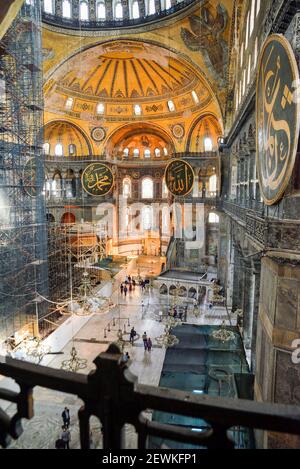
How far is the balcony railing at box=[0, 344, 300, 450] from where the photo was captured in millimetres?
1274

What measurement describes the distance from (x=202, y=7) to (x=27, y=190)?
11.5m

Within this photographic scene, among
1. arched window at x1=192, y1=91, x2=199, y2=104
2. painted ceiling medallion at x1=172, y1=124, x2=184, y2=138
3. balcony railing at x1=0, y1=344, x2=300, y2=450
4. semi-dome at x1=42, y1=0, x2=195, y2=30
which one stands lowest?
balcony railing at x1=0, y1=344, x2=300, y2=450

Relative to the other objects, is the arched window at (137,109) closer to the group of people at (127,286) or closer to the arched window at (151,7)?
the arched window at (151,7)

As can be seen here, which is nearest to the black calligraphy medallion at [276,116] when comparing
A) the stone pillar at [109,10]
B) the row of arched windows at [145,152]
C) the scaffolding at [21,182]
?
the scaffolding at [21,182]

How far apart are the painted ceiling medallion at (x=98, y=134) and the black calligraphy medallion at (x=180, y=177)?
11.3 metres

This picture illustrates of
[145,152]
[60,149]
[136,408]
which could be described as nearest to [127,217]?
[145,152]

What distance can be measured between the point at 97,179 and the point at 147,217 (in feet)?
47.6

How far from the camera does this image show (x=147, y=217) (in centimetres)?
2886

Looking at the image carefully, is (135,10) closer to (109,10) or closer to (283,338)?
(109,10)

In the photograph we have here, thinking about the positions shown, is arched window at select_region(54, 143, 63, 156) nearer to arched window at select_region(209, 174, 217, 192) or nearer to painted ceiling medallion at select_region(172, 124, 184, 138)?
painted ceiling medallion at select_region(172, 124, 184, 138)

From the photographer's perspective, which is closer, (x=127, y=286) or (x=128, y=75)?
(x=127, y=286)

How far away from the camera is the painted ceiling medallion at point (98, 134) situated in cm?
2350

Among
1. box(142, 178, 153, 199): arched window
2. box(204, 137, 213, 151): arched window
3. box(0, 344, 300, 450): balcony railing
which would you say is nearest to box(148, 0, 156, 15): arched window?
box(204, 137, 213, 151): arched window

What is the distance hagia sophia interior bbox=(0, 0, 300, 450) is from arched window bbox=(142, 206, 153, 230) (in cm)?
29
